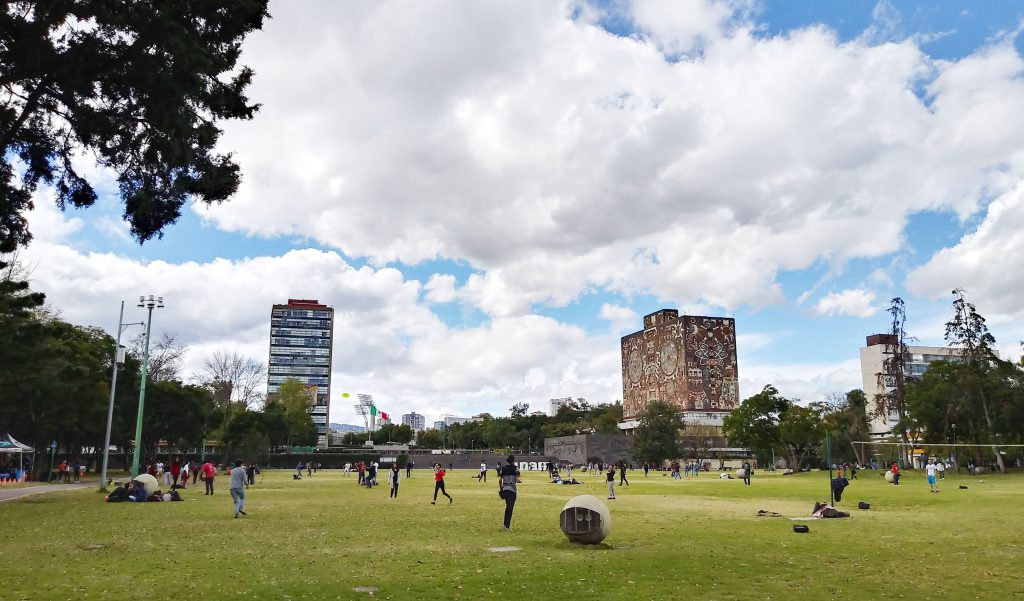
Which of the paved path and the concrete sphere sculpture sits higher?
the concrete sphere sculpture

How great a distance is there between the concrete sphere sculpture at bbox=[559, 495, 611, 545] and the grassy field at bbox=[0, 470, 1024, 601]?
0.89 feet

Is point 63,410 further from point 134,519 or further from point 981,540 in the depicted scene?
point 981,540

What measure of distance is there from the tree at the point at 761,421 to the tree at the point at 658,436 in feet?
66.0

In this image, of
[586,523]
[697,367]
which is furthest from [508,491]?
[697,367]

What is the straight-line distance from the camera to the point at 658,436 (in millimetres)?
108438

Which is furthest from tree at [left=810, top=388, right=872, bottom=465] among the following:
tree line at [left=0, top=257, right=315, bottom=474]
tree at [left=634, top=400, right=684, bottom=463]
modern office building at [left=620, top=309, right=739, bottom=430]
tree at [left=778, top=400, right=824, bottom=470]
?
modern office building at [left=620, top=309, right=739, bottom=430]

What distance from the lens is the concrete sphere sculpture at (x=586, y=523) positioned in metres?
14.1

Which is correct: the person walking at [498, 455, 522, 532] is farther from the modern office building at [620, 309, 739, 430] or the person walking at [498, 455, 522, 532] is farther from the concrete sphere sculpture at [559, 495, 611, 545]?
the modern office building at [620, 309, 739, 430]

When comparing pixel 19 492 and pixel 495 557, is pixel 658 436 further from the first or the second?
pixel 495 557

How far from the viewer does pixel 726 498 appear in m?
32.6

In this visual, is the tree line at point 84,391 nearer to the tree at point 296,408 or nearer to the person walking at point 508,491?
the person walking at point 508,491

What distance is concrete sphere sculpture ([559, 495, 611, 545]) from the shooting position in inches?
557

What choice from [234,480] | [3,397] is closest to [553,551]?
[234,480]

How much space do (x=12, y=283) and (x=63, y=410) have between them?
2831 cm
